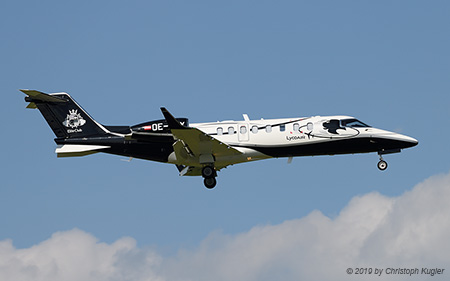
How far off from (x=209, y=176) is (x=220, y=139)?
6.49 feet

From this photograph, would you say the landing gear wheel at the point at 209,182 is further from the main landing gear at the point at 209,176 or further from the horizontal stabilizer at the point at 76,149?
the horizontal stabilizer at the point at 76,149

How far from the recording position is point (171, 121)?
29.2 meters

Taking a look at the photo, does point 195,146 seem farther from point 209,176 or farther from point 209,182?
point 209,182

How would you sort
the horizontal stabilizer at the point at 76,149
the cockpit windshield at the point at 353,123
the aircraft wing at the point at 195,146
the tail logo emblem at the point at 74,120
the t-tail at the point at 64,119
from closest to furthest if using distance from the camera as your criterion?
the aircraft wing at the point at 195,146, the cockpit windshield at the point at 353,123, the horizontal stabilizer at the point at 76,149, the t-tail at the point at 64,119, the tail logo emblem at the point at 74,120

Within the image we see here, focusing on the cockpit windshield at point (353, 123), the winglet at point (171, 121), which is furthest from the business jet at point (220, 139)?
the winglet at point (171, 121)

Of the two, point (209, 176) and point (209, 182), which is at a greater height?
point (209, 176)

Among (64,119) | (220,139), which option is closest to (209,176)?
(220,139)

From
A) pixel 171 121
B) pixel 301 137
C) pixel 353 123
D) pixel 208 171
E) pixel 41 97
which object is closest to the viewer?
pixel 171 121

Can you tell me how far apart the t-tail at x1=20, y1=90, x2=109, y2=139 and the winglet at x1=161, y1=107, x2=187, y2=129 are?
18.3 ft

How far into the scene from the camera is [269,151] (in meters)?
32.3

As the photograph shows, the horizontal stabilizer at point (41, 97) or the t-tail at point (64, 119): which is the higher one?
the horizontal stabilizer at point (41, 97)

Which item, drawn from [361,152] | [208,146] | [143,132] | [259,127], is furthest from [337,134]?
[143,132]

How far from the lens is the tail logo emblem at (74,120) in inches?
1330

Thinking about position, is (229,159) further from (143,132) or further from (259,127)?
(143,132)
